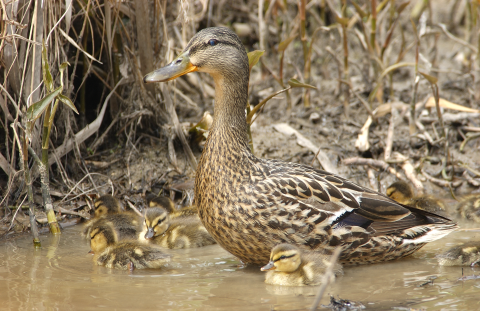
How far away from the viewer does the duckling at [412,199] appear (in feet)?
15.2

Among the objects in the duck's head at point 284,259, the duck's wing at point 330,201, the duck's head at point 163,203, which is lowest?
the duck's head at point 163,203

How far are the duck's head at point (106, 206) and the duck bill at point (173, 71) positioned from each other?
4.24 ft

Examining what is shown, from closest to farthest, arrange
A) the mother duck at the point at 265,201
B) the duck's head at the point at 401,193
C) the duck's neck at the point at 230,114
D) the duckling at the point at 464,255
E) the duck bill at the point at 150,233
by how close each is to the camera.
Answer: the mother duck at the point at 265,201 < the duckling at the point at 464,255 < the duck's neck at the point at 230,114 < the duck bill at the point at 150,233 < the duck's head at the point at 401,193

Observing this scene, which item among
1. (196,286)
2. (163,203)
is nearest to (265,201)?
(196,286)

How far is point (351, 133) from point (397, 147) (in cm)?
49

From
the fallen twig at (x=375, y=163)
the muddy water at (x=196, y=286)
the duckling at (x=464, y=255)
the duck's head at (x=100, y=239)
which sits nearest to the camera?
the muddy water at (x=196, y=286)

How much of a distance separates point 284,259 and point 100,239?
1380mm

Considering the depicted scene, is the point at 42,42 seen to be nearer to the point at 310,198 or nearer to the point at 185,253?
the point at 185,253

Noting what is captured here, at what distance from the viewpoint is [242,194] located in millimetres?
3533

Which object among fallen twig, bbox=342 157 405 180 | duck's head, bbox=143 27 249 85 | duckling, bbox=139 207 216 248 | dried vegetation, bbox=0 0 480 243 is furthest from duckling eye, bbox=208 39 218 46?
fallen twig, bbox=342 157 405 180

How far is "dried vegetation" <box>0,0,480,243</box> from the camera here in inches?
168

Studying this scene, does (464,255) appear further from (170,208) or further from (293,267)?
(170,208)

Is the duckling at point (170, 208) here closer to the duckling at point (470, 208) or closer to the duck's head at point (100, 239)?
the duck's head at point (100, 239)

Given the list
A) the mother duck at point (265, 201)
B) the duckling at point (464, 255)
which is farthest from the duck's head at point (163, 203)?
the duckling at point (464, 255)
